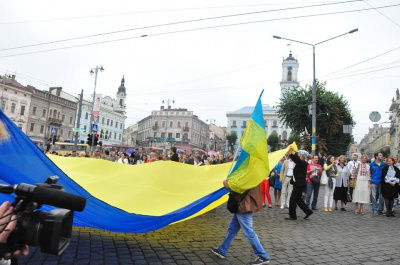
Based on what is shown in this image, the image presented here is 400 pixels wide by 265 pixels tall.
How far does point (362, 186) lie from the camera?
10.9 meters

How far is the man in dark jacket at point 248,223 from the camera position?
16.0 feet

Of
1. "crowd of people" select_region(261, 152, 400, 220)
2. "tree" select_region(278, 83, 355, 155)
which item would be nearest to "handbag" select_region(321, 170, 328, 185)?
"crowd of people" select_region(261, 152, 400, 220)

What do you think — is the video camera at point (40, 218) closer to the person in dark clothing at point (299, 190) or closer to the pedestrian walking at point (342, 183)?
the person in dark clothing at point (299, 190)

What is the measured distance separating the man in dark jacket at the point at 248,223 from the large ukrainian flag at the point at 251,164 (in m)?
0.21

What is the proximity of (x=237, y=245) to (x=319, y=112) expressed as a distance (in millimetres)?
29418

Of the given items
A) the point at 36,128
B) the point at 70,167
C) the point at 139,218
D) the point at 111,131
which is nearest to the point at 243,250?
the point at 139,218

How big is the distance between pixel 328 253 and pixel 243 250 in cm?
152

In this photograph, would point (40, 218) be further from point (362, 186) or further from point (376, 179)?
point (376, 179)

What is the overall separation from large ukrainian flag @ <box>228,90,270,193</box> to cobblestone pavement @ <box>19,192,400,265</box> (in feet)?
4.19

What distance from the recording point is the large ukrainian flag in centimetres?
495

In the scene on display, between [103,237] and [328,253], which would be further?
[103,237]

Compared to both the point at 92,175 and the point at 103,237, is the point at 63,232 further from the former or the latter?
the point at 92,175

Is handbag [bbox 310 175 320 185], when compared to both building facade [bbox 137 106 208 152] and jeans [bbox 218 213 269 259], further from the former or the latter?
building facade [bbox 137 106 208 152]

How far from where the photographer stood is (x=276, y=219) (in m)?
8.93
